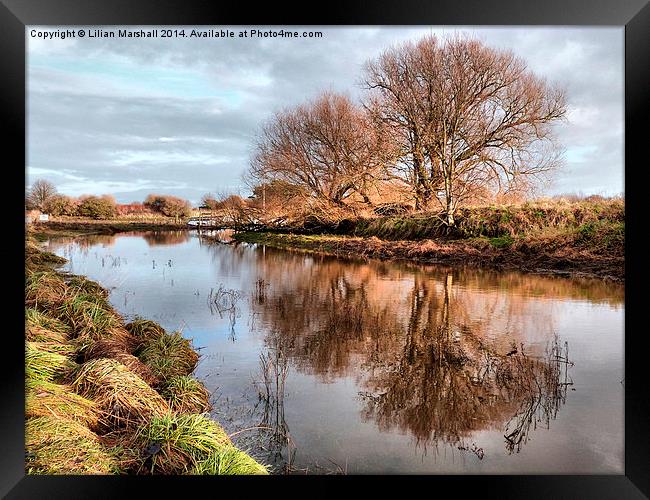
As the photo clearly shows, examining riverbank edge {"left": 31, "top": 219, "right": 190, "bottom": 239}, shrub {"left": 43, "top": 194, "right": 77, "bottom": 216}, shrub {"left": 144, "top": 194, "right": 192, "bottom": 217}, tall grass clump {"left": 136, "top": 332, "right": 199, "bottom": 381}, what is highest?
shrub {"left": 144, "top": 194, "right": 192, "bottom": 217}

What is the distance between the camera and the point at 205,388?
15.8 feet

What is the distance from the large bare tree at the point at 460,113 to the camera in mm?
12797

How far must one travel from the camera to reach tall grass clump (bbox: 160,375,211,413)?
434 centimetres

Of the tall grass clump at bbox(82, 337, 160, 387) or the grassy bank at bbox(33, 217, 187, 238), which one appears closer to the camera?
the tall grass clump at bbox(82, 337, 160, 387)

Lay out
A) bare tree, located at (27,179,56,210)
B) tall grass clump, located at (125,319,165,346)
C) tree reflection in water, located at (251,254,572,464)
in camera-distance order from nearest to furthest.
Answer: tree reflection in water, located at (251,254,572,464) < tall grass clump, located at (125,319,165,346) < bare tree, located at (27,179,56,210)

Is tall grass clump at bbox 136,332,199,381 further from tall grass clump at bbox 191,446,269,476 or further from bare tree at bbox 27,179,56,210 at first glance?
bare tree at bbox 27,179,56,210

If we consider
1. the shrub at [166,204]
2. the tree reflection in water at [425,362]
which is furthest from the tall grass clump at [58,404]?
the shrub at [166,204]

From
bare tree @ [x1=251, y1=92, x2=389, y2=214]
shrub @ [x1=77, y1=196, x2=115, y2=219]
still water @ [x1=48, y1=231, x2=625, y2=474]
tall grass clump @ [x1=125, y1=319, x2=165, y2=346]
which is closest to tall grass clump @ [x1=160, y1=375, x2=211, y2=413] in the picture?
still water @ [x1=48, y1=231, x2=625, y2=474]

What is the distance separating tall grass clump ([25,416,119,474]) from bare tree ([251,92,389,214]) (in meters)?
14.7

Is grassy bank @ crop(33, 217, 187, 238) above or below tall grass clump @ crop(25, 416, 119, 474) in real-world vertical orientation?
above

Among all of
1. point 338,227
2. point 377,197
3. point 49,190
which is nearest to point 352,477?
point 49,190
